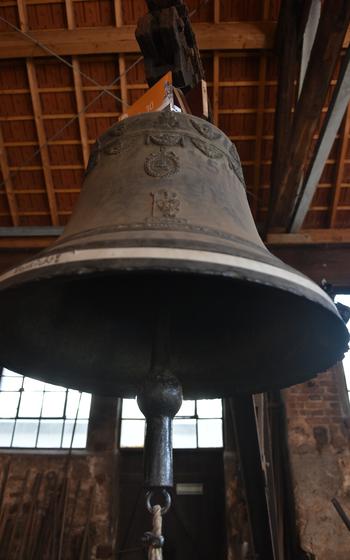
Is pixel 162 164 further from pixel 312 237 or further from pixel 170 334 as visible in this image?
pixel 312 237

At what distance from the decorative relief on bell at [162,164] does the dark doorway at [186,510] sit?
4700mm

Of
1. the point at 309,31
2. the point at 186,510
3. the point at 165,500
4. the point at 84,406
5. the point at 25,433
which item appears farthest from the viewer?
the point at 84,406

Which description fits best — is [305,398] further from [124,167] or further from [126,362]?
[124,167]

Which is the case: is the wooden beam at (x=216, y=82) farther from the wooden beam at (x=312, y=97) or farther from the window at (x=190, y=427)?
the window at (x=190, y=427)

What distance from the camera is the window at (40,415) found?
5691 mm

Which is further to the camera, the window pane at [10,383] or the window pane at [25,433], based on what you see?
the window pane at [10,383]

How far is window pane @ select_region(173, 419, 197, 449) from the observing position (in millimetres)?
5688

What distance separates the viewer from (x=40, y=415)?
19.5 ft

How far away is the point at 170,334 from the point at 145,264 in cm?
67

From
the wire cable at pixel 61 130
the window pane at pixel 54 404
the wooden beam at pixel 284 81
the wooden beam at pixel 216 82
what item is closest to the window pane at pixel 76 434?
the window pane at pixel 54 404

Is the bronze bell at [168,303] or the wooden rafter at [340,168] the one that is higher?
the wooden rafter at [340,168]

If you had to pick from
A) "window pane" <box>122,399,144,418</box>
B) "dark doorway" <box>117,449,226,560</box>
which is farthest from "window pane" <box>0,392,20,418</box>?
"dark doorway" <box>117,449,226,560</box>

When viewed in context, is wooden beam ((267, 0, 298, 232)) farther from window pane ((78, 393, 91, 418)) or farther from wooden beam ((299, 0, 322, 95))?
window pane ((78, 393, 91, 418))

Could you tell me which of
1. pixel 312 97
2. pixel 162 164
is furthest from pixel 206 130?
pixel 312 97
